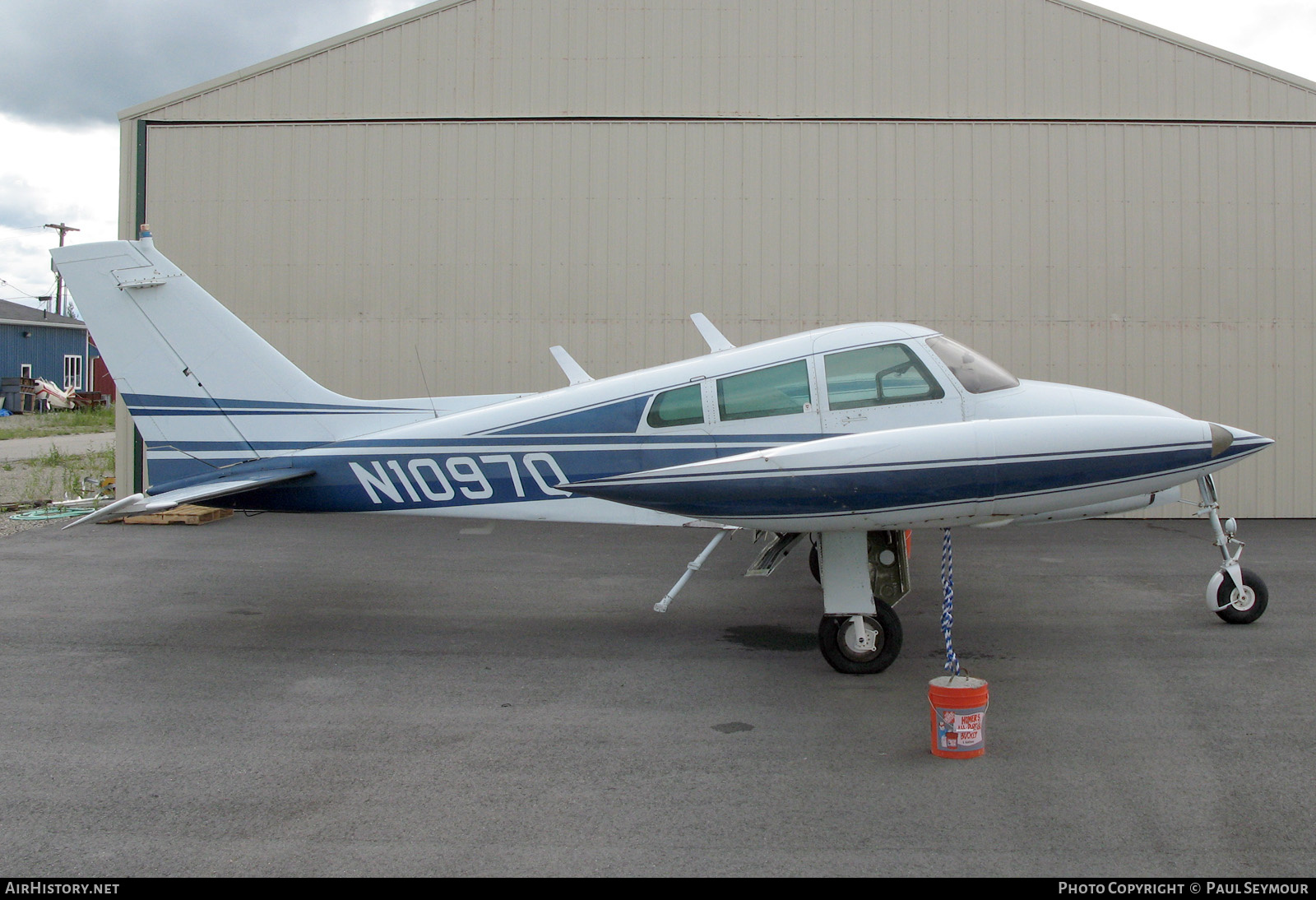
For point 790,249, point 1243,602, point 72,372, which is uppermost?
point 72,372

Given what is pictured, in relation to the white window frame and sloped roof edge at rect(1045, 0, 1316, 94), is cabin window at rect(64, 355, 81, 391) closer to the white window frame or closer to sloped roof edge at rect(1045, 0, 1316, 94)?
the white window frame

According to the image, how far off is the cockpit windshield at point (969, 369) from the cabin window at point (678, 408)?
1589 millimetres

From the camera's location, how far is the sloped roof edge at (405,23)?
12.7 meters

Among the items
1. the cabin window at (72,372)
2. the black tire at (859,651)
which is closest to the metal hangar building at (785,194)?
the black tire at (859,651)

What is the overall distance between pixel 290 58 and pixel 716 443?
33.0 ft

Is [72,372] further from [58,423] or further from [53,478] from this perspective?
[53,478]

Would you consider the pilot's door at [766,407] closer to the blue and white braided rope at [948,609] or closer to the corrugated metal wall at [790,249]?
the blue and white braided rope at [948,609]

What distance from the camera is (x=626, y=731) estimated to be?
495cm

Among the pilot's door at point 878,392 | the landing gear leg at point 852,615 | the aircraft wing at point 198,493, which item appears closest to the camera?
the aircraft wing at point 198,493

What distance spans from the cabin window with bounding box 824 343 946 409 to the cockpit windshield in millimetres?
183

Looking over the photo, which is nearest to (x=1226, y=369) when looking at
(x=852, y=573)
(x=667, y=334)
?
(x=667, y=334)

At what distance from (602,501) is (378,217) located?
26.6ft

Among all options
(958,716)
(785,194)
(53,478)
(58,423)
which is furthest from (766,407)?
(58,423)

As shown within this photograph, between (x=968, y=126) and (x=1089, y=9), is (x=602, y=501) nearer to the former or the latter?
(x=968, y=126)
